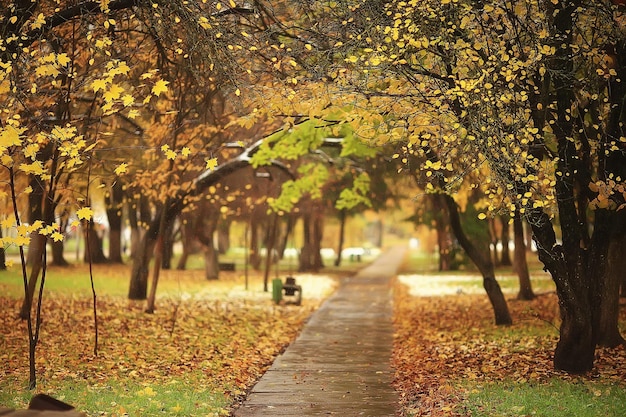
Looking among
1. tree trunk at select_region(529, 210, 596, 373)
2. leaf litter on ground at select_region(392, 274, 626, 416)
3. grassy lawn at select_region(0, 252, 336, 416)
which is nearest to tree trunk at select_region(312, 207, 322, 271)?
grassy lawn at select_region(0, 252, 336, 416)

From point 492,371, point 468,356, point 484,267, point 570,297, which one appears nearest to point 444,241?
point 484,267

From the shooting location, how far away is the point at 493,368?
1208 centimetres

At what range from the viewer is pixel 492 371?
1179 cm

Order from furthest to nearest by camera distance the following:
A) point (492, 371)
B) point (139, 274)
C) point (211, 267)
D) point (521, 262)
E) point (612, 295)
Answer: point (211, 267)
point (139, 274)
point (521, 262)
point (612, 295)
point (492, 371)

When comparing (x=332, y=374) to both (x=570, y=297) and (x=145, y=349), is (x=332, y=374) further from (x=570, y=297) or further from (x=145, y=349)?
(x=145, y=349)

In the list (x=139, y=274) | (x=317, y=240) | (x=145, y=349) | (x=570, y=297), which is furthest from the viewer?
(x=317, y=240)

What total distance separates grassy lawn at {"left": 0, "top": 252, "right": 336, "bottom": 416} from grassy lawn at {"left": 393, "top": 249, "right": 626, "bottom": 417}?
2426 mm

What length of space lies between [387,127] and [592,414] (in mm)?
4510

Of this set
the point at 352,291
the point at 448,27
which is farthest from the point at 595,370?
the point at 352,291

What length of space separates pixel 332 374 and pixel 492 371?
7.69 feet

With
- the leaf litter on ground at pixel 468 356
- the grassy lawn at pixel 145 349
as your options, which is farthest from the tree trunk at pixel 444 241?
the leaf litter on ground at pixel 468 356

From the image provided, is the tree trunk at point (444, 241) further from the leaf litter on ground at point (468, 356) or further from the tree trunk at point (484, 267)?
the tree trunk at point (484, 267)

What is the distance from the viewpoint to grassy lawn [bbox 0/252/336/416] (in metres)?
9.61

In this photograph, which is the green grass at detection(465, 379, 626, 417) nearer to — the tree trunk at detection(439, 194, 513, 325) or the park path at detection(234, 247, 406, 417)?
the park path at detection(234, 247, 406, 417)
